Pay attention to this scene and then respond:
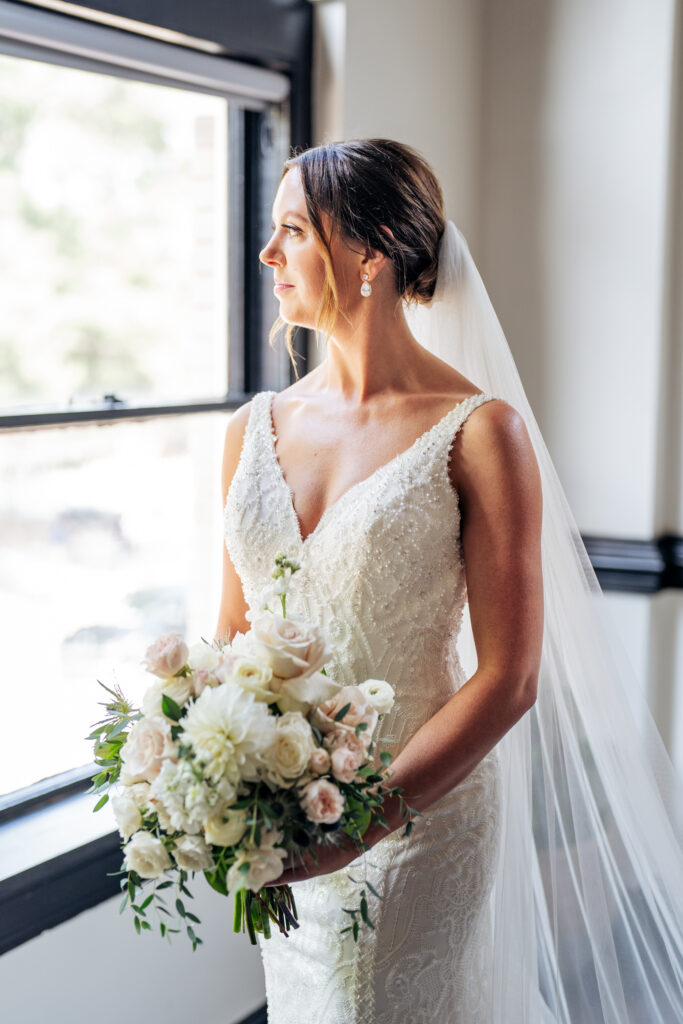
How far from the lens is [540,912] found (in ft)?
6.85

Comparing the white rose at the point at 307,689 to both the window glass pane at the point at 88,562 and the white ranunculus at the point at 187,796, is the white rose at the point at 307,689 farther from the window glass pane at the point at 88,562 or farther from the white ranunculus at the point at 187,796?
the window glass pane at the point at 88,562

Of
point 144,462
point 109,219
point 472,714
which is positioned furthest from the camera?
point 144,462

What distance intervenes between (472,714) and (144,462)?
3.62ft

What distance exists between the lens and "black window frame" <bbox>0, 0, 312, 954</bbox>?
1.98 metres

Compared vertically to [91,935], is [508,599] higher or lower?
higher

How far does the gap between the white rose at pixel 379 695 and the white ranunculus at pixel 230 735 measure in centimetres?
21

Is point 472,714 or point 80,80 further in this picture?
point 80,80

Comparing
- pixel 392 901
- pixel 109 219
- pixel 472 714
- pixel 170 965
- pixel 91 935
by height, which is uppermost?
pixel 109 219

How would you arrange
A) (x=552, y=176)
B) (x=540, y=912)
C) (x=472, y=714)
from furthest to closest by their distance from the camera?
(x=552, y=176) → (x=540, y=912) → (x=472, y=714)

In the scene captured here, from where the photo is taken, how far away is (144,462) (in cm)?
238

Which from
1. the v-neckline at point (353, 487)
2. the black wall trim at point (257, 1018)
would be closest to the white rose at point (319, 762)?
the v-neckline at point (353, 487)

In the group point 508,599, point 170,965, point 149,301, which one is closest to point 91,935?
point 170,965

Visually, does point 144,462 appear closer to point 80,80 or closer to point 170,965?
point 80,80

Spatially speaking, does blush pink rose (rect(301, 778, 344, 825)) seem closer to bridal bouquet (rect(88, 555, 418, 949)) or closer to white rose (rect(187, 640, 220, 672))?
bridal bouquet (rect(88, 555, 418, 949))
